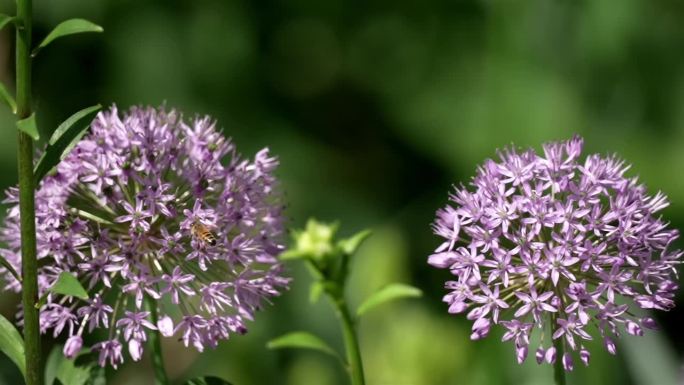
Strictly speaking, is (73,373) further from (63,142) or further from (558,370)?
(558,370)

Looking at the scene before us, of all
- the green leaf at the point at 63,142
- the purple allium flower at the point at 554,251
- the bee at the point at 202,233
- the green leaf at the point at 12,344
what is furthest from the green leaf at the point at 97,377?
the purple allium flower at the point at 554,251

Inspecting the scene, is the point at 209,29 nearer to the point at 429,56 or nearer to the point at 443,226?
the point at 429,56

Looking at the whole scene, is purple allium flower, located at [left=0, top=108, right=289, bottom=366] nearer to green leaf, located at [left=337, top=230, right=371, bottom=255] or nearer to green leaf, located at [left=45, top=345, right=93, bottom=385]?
green leaf, located at [left=45, top=345, right=93, bottom=385]

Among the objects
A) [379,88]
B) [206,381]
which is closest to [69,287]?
[206,381]

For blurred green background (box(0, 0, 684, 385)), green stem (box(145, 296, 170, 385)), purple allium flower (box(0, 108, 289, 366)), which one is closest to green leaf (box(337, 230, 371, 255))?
purple allium flower (box(0, 108, 289, 366))

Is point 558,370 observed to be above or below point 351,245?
below

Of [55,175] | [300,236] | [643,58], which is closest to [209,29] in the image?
[643,58]
